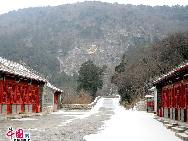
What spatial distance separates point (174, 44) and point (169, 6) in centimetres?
10700

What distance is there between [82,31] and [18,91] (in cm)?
13091

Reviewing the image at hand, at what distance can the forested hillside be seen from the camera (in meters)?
143

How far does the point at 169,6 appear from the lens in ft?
588

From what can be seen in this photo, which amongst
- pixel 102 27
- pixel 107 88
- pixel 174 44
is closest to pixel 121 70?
pixel 174 44

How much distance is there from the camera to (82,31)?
166 metres

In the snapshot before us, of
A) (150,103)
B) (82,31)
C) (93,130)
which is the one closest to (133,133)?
(93,130)

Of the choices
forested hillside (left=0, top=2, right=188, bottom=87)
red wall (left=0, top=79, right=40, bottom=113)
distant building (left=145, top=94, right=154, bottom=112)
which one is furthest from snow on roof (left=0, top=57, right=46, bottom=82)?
forested hillside (left=0, top=2, right=188, bottom=87)

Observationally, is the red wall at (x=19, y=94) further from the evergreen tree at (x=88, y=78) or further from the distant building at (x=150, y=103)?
the evergreen tree at (x=88, y=78)

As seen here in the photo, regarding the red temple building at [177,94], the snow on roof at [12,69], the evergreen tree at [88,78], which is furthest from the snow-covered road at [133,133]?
the evergreen tree at [88,78]

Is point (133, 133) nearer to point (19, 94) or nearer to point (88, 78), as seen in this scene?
point (19, 94)

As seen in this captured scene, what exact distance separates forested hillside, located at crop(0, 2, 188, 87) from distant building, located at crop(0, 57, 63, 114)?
286 ft

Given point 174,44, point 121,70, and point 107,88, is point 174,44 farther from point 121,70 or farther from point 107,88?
point 107,88

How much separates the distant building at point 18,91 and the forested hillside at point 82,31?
8726cm

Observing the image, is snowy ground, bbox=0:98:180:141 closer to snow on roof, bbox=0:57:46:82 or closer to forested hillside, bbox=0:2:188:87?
snow on roof, bbox=0:57:46:82
